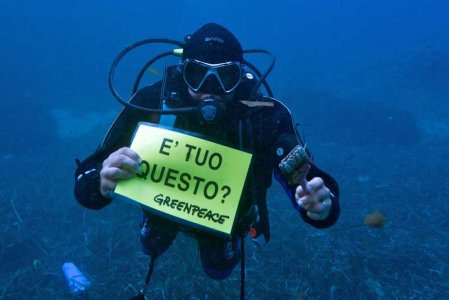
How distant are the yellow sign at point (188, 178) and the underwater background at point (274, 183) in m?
3.50

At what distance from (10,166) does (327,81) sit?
2397cm

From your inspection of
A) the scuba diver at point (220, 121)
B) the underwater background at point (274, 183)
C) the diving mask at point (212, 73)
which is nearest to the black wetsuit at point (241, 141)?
the scuba diver at point (220, 121)

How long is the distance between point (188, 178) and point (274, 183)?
7836 millimetres

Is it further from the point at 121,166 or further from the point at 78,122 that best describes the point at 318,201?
the point at 78,122

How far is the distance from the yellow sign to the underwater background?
350 centimetres

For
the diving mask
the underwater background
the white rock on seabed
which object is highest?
the diving mask

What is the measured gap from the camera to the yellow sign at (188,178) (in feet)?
8.80

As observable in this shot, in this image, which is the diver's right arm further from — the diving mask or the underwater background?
the underwater background

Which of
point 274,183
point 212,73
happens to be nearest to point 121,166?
point 212,73

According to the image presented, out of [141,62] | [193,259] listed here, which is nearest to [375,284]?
[193,259]

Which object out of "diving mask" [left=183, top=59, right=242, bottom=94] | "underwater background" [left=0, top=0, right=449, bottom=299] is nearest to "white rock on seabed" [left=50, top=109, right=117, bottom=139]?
"underwater background" [left=0, top=0, right=449, bottom=299]

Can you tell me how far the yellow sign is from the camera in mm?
2684

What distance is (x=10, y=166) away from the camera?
39.8 feet

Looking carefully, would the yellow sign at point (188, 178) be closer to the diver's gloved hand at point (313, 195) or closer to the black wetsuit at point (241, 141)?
the black wetsuit at point (241, 141)
